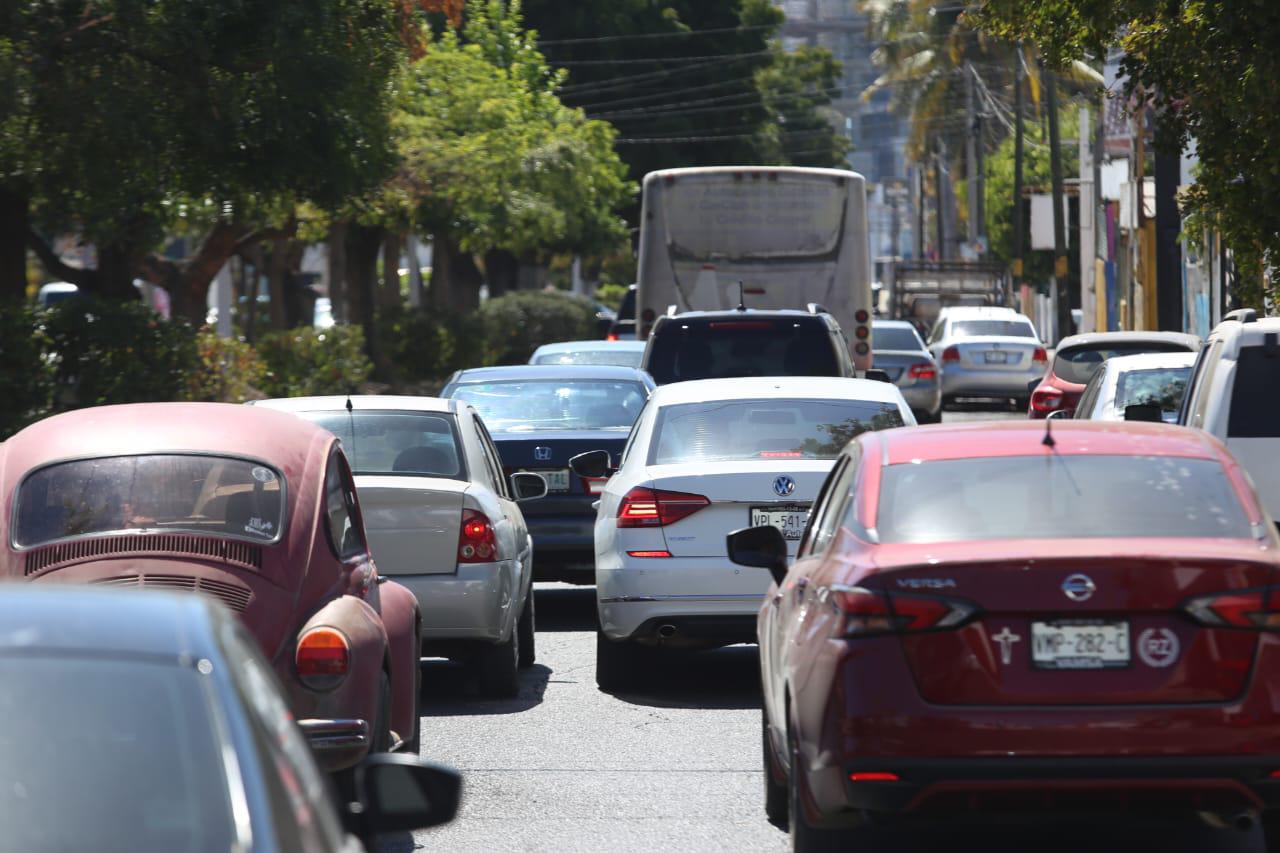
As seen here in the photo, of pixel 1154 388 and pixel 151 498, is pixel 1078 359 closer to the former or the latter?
pixel 1154 388

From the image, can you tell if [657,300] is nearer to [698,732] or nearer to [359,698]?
[698,732]

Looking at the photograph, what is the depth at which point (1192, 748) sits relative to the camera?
242 inches

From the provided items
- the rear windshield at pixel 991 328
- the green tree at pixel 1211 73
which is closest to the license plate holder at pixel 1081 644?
the green tree at pixel 1211 73

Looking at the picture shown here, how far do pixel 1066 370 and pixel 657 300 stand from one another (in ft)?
20.5

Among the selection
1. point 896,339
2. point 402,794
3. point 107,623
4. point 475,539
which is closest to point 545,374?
point 475,539

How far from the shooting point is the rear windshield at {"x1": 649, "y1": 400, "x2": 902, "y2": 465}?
11.2 m

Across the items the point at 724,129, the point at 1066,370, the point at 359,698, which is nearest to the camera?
the point at 359,698

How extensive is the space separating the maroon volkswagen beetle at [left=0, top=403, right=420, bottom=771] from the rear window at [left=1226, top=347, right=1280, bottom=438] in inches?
166

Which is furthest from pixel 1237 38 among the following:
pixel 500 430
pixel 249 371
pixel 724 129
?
pixel 724 129

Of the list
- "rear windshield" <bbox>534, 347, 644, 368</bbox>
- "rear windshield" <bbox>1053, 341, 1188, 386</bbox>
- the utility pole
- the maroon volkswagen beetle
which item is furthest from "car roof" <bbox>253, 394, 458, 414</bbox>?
the utility pole

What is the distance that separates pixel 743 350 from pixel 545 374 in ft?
8.52

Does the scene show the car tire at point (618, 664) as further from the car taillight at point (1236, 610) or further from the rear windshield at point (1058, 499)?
the car taillight at point (1236, 610)

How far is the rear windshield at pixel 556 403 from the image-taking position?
49.9 feet

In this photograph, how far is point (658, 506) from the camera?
10797 millimetres
